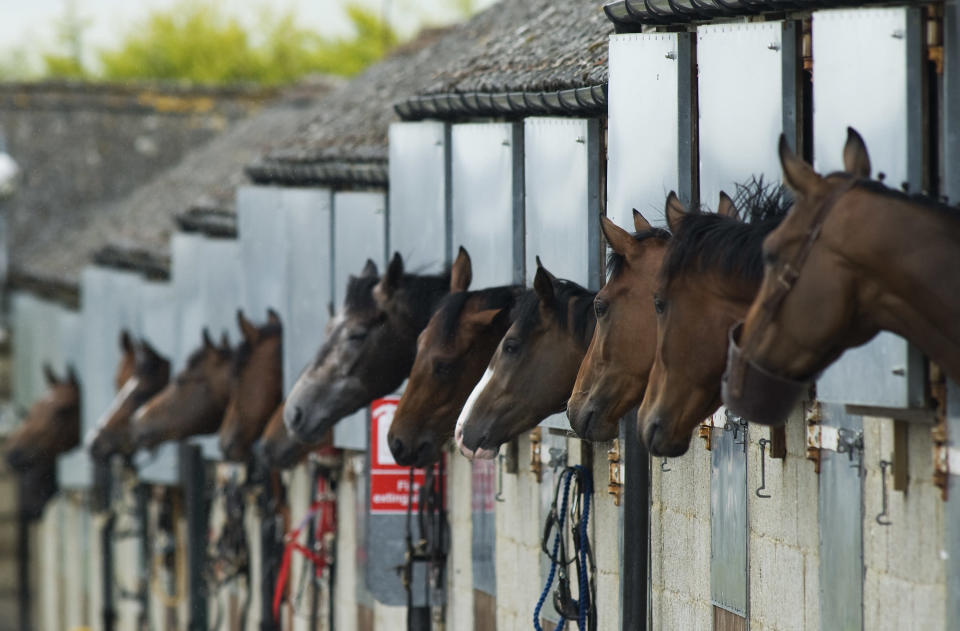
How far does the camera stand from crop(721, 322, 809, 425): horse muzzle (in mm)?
6453

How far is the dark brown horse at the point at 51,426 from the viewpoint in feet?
78.4

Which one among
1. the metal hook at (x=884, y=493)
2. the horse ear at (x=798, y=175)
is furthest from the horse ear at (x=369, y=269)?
the horse ear at (x=798, y=175)

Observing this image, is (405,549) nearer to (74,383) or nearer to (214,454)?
(214,454)

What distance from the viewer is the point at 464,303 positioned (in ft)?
33.1

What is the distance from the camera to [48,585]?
30.4 m

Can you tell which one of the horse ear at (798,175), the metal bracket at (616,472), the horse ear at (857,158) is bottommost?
the metal bracket at (616,472)

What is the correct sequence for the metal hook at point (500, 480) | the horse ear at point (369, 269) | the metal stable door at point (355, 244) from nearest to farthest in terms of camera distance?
the metal hook at point (500, 480) → the horse ear at point (369, 269) → the metal stable door at point (355, 244)

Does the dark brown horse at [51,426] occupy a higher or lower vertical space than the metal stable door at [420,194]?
lower

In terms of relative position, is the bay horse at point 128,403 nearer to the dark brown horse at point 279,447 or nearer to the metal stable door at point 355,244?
the dark brown horse at point 279,447

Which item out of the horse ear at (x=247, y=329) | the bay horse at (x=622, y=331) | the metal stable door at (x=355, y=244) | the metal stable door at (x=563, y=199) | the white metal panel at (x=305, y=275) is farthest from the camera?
the horse ear at (x=247, y=329)

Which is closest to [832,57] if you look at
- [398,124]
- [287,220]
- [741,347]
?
[741,347]

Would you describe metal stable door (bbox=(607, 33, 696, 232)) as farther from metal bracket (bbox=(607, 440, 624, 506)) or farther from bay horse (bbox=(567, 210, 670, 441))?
metal bracket (bbox=(607, 440, 624, 506))

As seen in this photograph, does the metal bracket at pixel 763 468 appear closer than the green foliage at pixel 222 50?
Yes

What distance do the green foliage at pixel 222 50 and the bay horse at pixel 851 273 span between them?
5277 centimetres
